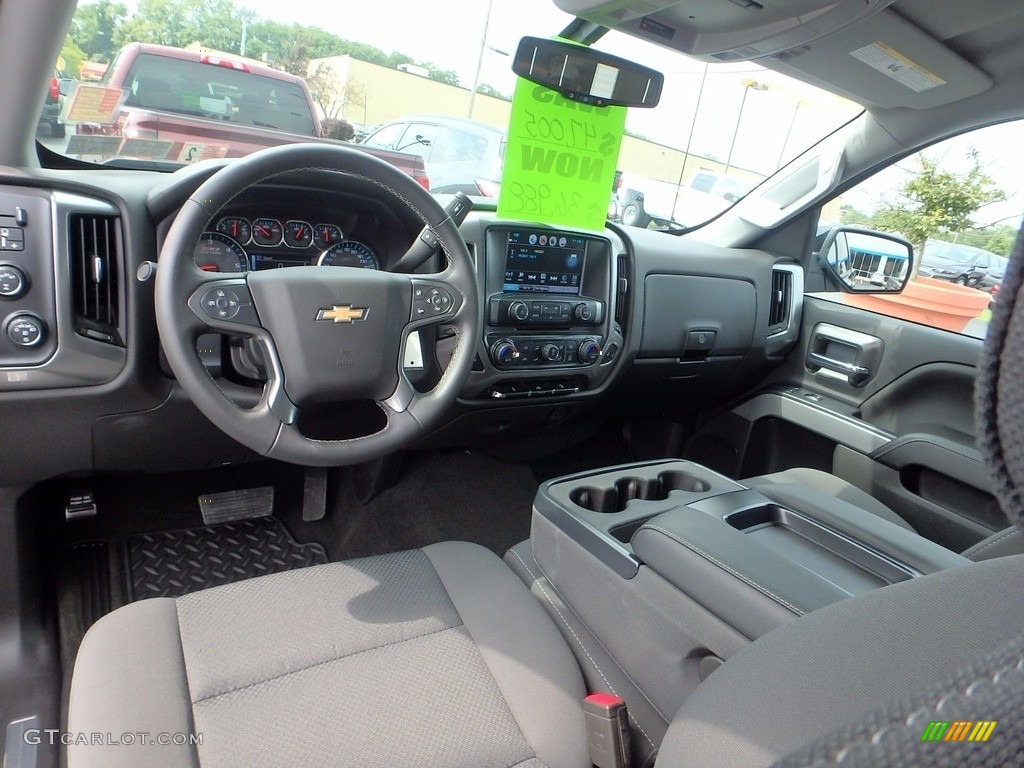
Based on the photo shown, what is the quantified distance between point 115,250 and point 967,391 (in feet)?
7.02

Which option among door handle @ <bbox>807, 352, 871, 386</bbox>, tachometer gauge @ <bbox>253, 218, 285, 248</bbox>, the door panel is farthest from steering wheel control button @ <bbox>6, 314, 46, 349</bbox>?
door handle @ <bbox>807, 352, 871, 386</bbox>

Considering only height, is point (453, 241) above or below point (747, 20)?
below

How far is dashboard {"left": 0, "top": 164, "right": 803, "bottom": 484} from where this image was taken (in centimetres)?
130

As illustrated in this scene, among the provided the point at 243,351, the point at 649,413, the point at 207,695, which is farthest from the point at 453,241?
the point at 649,413

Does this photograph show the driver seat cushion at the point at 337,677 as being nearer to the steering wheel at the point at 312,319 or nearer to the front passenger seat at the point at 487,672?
the front passenger seat at the point at 487,672

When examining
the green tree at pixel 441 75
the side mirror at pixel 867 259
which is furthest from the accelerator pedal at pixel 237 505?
the side mirror at pixel 867 259

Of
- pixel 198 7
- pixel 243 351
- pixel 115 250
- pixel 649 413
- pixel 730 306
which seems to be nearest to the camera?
pixel 115 250

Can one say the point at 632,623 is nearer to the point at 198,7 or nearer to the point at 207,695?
the point at 207,695

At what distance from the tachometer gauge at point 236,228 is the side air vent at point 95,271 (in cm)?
19

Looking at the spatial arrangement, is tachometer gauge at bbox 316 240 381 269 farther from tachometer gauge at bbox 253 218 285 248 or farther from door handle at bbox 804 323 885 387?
door handle at bbox 804 323 885 387

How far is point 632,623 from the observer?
1164mm

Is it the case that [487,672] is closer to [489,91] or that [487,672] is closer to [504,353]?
[504,353]

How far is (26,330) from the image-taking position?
4.17 ft

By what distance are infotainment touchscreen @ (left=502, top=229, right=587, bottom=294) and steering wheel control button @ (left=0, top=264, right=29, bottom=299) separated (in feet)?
3.40
